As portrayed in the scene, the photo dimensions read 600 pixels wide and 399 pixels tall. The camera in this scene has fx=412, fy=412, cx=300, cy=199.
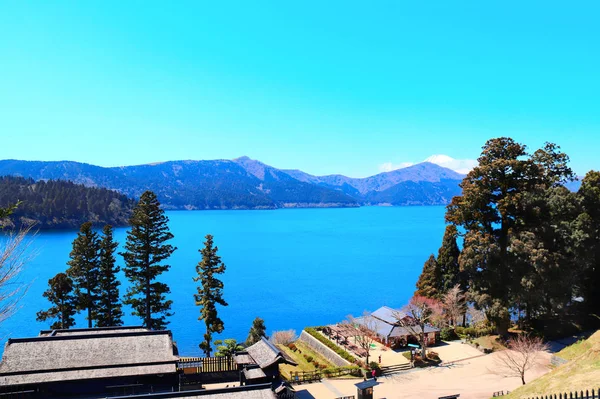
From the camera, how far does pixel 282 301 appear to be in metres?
66.6

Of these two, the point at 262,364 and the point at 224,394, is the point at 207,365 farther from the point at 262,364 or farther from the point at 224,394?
the point at 224,394

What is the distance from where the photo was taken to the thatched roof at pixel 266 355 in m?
21.3

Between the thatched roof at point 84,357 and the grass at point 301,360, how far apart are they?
34.2 feet

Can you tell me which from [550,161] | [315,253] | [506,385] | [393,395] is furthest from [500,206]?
[315,253]

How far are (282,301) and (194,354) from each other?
24763 millimetres

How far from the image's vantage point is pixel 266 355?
72.6 feet

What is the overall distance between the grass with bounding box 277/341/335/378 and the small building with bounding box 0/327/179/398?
407 inches

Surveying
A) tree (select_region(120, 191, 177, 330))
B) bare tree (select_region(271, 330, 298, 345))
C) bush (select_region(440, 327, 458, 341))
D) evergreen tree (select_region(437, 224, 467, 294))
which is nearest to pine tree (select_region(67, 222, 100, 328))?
tree (select_region(120, 191, 177, 330))

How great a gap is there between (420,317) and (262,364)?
634 inches

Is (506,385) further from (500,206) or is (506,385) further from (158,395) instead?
(158,395)

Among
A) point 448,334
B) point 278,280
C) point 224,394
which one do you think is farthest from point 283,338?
point 278,280

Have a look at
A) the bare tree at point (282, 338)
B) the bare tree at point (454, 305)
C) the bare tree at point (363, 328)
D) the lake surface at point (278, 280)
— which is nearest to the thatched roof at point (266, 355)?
the bare tree at point (363, 328)

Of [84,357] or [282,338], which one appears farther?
[282,338]

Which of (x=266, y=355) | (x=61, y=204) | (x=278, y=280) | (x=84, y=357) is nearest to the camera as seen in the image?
(x=84, y=357)
